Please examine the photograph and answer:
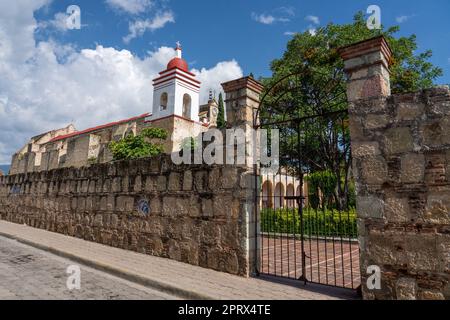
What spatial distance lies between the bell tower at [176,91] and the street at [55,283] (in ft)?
63.8

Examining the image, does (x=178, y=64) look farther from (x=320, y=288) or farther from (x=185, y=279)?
(x=320, y=288)

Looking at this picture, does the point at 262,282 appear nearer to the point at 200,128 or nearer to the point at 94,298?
the point at 94,298

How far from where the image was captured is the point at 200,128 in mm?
26922

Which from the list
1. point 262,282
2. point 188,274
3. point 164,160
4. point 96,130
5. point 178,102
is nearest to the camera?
point 262,282

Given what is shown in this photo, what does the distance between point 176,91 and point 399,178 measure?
22.6m

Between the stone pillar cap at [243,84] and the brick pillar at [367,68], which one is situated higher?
the stone pillar cap at [243,84]

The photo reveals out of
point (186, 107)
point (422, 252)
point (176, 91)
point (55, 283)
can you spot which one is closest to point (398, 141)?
point (422, 252)

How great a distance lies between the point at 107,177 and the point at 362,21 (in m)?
14.2

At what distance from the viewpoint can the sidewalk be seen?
376cm

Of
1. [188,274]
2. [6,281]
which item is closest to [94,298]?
[188,274]

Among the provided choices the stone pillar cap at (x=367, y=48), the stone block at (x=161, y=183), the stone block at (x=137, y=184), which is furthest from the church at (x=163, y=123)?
the stone pillar cap at (x=367, y=48)

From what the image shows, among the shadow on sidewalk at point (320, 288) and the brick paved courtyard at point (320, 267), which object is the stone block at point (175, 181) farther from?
the shadow on sidewalk at point (320, 288)

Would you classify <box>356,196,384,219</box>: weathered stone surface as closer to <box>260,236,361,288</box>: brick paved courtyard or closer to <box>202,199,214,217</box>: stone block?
<box>260,236,361,288</box>: brick paved courtyard

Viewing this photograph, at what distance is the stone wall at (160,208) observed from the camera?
4824 mm
